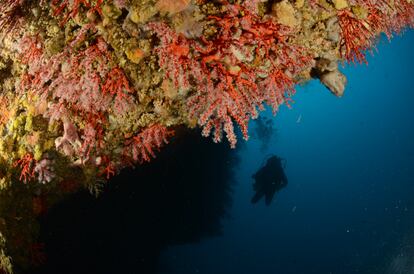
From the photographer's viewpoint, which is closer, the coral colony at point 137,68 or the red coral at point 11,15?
the coral colony at point 137,68

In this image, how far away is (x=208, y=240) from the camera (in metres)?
27.2

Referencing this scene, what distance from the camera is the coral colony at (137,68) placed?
312cm

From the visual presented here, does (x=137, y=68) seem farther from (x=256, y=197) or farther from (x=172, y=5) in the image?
(x=256, y=197)

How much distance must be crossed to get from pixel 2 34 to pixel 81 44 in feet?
4.88

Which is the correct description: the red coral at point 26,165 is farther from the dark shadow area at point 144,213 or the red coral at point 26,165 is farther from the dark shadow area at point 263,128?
the dark shadow area at point 263,128

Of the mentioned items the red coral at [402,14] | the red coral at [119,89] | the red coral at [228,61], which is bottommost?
the red coral at [402,14]

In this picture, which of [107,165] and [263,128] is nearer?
[107,165]

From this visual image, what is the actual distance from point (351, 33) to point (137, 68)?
303 cm

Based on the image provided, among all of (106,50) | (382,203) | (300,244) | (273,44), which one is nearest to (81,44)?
(106,50)

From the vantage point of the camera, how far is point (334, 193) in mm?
61688

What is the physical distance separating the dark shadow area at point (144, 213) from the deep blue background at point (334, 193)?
3.99 meters

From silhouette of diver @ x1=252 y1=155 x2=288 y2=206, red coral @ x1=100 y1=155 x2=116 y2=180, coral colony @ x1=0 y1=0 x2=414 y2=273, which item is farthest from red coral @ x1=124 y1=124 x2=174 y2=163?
silhouette of diver @ x1=252 y1=155 x2=288 y2=206

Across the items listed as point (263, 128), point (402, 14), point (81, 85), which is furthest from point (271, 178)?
point (81, 85)

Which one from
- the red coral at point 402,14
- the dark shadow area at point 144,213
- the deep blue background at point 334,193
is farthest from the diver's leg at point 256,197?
the red coral at point 402,14
